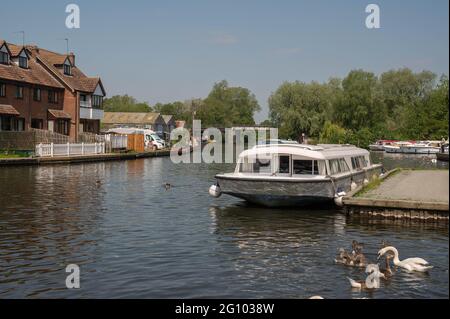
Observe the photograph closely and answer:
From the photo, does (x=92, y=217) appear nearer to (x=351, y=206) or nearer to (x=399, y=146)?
(x=351, y=206)

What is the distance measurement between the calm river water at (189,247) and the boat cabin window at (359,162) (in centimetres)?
740

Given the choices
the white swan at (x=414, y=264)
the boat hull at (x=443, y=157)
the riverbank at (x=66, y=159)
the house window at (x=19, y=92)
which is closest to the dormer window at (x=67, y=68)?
the house window at (x=19, y=92)

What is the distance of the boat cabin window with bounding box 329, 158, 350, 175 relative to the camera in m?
26.2

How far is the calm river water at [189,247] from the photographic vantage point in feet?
43.5

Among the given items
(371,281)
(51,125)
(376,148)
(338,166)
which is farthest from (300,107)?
(371,281)

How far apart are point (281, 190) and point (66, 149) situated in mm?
36460

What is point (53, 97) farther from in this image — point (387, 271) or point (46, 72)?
point (387, 271)

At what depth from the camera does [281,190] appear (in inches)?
942

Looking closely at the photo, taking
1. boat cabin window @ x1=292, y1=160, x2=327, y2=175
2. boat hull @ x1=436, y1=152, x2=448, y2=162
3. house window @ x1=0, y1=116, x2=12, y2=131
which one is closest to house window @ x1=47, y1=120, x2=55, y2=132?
house window @ x1=0, y1=116, x2=12, y2=131

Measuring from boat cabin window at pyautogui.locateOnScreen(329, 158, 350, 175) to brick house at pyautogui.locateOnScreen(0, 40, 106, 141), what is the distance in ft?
130

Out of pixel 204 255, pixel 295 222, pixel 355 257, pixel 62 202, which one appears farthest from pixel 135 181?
pixel 355 257

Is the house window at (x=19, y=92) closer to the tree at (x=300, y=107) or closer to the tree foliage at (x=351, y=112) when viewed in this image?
the tree foliage at (x=351, y=112)

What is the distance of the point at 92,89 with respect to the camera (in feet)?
243

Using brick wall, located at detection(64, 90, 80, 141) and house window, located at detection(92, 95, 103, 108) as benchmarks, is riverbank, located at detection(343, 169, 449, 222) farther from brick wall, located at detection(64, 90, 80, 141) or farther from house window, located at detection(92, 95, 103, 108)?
house window, located at detection(92, 95, 103, 108)
